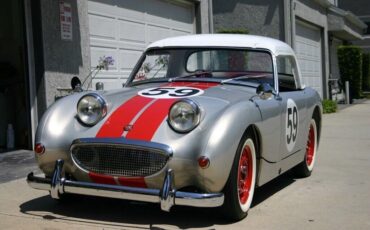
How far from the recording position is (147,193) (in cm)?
421

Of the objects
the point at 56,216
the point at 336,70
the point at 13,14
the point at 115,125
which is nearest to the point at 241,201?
the point at 115,125

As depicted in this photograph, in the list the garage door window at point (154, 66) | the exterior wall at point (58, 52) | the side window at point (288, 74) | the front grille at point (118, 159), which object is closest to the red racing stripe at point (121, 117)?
the front grille at point (118, 159)

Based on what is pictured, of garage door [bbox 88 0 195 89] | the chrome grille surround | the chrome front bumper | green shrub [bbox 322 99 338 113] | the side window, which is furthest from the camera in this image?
green shrub [bbox 322 99 338 113]

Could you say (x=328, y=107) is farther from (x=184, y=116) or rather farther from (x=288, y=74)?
(x=184, y=116)

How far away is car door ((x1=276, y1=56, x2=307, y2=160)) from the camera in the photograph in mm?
5696

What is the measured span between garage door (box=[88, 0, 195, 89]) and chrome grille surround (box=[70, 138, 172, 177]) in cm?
463

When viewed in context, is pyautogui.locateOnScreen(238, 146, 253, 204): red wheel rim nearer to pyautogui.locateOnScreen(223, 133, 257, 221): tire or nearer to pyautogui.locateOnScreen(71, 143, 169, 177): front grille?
pyautogui.locateOnScreen(223, 133, 257, 221): tire

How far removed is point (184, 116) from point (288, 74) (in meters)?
2.79

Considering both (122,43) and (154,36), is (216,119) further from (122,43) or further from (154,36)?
(154,36)

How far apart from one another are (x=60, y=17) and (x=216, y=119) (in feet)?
15.2

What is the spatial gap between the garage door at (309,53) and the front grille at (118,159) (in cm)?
1394

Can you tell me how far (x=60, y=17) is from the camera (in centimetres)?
834

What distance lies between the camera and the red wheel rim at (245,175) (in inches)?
188

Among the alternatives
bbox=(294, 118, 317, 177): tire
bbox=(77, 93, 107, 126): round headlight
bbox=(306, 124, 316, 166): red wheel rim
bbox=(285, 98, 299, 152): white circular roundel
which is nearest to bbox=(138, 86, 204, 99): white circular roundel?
bbox=(77, 93, 107, 126): round headlight
